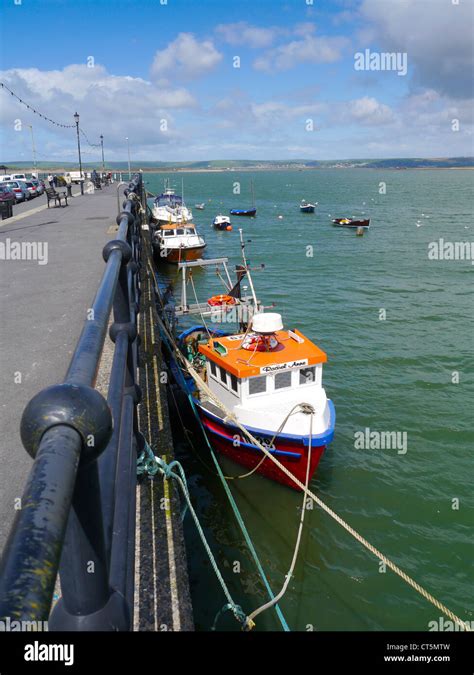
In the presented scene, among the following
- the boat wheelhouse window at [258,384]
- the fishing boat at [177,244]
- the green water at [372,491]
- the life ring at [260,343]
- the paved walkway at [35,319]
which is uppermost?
the fishing boat at [177,244]

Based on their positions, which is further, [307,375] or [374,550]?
[307,375]

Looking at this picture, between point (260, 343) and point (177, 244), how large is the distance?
30962mm

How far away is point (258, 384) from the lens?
1324 cm

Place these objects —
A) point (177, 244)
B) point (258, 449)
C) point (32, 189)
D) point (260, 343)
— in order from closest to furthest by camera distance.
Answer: point (258, 449) < point (260, 343) < point (177, 244) < point (32, 189)

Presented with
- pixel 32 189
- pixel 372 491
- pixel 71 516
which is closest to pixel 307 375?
pixel 372 491

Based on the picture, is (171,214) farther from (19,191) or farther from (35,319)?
(35,319)

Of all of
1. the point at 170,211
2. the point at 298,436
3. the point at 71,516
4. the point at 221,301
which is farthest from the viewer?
the point at 170,211

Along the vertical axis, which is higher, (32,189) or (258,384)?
Result: (32,189)

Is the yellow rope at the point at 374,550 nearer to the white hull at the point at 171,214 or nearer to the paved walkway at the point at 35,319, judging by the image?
the paved walkway at the point at 35,319

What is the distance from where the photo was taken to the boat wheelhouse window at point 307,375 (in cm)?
1355

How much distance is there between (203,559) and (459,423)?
32.7 ft

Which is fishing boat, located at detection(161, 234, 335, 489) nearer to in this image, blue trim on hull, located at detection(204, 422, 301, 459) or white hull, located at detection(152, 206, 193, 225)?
blue trim on hull, located at detection(204, 422, 301, 459)

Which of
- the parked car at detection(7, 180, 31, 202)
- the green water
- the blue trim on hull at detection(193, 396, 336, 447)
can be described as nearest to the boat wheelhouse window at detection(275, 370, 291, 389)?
the blue trim on hull at detection(193, 396, 336, 447)

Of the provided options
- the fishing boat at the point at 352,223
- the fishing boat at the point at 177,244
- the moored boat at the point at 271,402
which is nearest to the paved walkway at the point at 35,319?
the moored boat at the point at 271,402
